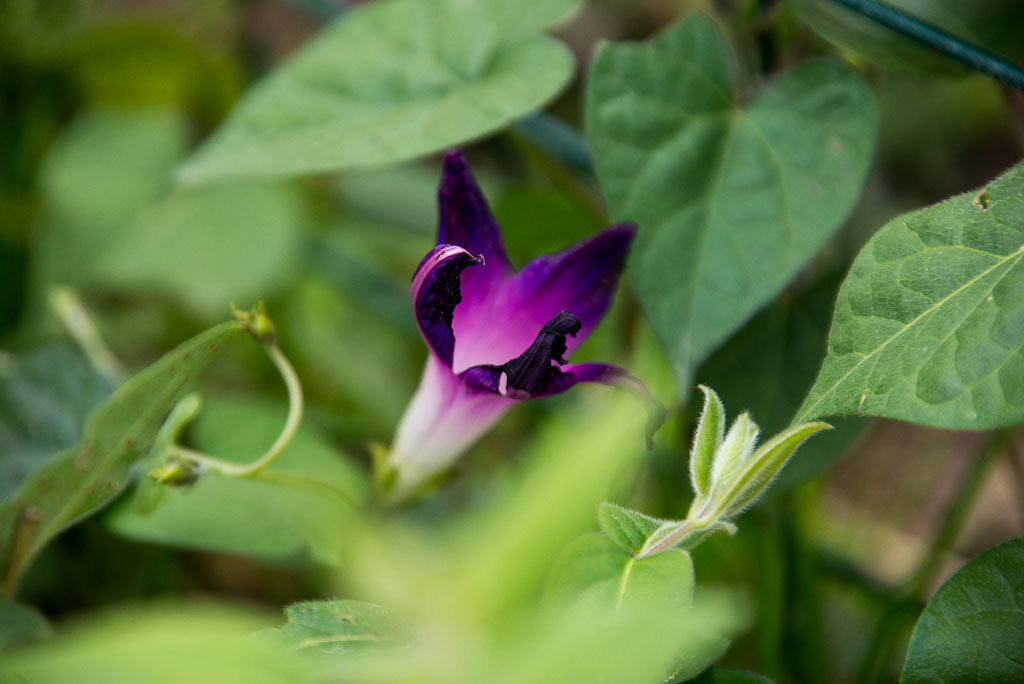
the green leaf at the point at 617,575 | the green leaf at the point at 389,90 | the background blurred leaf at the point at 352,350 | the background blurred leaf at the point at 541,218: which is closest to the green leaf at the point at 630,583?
the green leaf at the point at 617,575

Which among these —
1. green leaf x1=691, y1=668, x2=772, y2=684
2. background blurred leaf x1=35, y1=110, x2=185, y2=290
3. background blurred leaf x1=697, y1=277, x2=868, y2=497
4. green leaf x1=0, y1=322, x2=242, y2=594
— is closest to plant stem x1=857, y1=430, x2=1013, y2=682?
background blurred leaf x1=697, y1=277, x2=868, y2=497

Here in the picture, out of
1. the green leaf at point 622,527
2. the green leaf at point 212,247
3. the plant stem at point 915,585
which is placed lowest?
the plant stem at point 915,585

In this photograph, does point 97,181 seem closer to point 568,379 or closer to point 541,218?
point 541,218

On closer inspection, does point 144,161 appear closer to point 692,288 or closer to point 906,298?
point 692,288

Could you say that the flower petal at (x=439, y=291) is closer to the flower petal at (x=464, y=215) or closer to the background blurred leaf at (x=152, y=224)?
the flower petal at (x=464, y=215)

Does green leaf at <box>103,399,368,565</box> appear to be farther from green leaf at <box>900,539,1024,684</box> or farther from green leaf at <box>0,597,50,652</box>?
green leaf at <box>900,539,1024,684</box>
